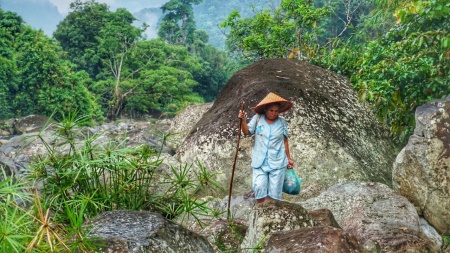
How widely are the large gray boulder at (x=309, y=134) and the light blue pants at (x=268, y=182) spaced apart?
2.07 metres

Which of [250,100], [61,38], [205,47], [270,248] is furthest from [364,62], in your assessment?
[205,47]

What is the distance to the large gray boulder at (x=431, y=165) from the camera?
643cm

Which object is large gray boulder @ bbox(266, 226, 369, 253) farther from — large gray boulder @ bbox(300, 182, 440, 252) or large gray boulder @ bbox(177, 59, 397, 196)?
large gray boulder @ bbox(177, 59, 397, 196)

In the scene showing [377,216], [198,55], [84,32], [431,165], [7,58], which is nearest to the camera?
[377,216]

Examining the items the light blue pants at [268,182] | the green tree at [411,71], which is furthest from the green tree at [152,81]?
the light blue pants at [268,182]

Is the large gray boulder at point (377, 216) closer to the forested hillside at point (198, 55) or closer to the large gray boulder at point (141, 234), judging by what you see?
the large gray boulder at point (141, 234)

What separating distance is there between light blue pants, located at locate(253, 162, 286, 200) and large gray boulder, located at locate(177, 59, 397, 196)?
6.79ft

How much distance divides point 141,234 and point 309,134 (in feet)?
17.9

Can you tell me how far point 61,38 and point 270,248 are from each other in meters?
37.6

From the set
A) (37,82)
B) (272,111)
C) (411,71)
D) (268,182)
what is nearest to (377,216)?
(268,182)

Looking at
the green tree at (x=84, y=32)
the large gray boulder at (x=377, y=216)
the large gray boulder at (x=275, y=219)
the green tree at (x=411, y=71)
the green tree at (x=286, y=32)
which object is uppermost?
the green tree at (x=84, y=32)

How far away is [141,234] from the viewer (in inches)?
138

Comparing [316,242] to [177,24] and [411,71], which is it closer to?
[411,71]

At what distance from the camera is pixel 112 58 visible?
3716 cm
